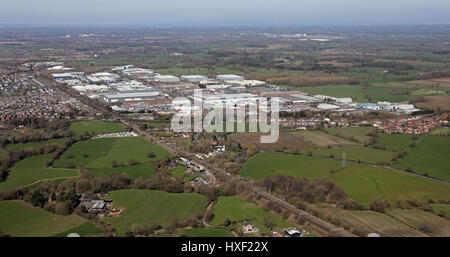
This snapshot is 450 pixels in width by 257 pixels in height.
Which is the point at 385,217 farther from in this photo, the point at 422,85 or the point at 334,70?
the point at 334,70

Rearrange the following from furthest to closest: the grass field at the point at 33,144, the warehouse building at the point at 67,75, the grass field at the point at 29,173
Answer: the warehouse building at the point at 67,75 → the grass field at the point at 33,144 → the grass field at the point at 29,173

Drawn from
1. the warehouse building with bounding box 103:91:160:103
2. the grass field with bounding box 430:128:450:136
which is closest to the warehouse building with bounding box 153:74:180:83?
the warehouse building with bounding box 103:91:160:103

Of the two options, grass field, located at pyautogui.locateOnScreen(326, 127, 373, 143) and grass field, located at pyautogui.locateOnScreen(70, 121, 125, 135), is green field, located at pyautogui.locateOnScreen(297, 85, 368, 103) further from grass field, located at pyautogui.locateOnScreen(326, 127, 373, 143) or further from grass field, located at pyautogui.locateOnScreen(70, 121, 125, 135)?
grass field, located at pyautogui.locateOnScreen(70, 121, 125, 135)

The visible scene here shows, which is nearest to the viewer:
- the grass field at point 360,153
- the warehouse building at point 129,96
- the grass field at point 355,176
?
the grass field at point 355,176

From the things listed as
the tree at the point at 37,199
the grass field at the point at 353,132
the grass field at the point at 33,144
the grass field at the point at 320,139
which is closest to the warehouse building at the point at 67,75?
the grass field at the point at 33,144

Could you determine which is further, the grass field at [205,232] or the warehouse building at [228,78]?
the warehouse building at [228,78]

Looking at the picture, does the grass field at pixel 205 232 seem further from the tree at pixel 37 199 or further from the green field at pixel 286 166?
the tree at pixel 37 199
